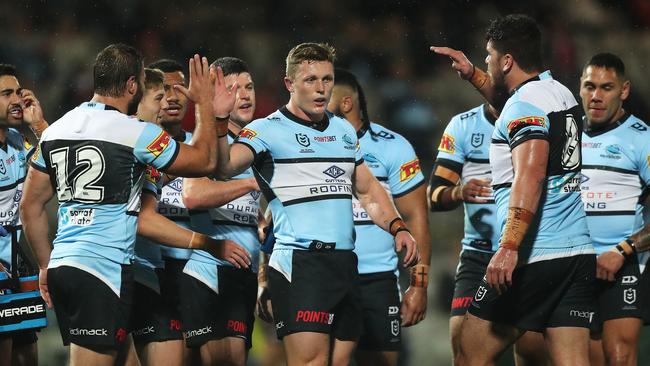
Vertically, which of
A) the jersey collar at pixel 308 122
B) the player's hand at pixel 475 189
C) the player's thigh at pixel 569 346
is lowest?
the player's thigh at pixel 569 346

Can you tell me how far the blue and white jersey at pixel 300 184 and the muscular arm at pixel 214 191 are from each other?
28 cm

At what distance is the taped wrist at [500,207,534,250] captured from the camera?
526 cm

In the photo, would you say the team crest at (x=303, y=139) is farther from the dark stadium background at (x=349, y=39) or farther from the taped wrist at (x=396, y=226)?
the dark stadium background at (x=349, y=39)

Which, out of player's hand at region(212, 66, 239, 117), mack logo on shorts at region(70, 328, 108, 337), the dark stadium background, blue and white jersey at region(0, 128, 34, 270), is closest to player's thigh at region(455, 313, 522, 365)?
player's hand at region(212, 66, 239, 117)

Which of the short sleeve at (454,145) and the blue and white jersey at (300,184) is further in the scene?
the short sleeve at (454,145)

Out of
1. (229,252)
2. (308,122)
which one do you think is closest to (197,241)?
(229,252)

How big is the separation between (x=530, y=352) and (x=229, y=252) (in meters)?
2.43

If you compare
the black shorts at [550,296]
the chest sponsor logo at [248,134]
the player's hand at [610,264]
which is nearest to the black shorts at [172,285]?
the chest sponsor logo at [248,134]

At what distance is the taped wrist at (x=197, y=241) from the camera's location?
599cm

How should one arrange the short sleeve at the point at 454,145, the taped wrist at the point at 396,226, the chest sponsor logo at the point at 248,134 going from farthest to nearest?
the short sleeve at the point at 454,145
the taped wrist at the point at 396,226
the chest sponsor logo at the point at 248,134

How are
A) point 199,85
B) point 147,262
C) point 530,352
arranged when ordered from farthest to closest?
point 530,352 < point 147,262 < point 199,85

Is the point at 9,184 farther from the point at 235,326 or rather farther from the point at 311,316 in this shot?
the point at 311,316

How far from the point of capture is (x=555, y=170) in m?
5.57

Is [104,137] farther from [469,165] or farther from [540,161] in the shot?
[469,165]
